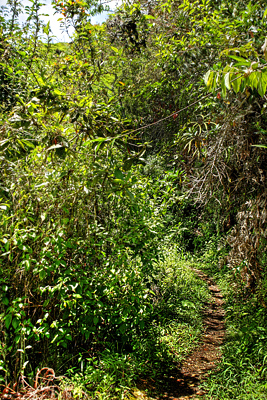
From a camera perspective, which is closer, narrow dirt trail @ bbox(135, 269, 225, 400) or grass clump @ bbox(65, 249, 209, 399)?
grass clump @ bbox(65, 249, 209, 399)

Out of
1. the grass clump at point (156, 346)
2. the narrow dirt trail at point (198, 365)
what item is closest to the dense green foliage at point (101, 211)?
the grass clump at point (156, 346)

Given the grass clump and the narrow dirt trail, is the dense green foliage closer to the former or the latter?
the grass clump

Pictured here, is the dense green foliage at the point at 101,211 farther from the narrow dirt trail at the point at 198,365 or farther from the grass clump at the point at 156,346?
the narrow dirt trail at the point at 198,365

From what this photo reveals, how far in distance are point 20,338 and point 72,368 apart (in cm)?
60

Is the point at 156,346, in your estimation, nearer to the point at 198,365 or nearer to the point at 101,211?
the point at 198,365

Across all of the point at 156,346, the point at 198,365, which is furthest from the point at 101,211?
the point at 198,365

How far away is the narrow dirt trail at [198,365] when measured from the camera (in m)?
3.14

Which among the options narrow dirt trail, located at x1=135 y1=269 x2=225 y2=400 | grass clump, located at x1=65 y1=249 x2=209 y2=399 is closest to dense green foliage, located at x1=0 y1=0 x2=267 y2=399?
grass clump, located at x1=65 y1=249 x2=209 y2=399

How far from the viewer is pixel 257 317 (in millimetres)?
4172

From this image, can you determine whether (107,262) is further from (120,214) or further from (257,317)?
(257,317)

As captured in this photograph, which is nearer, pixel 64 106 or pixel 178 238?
pixel 64 106

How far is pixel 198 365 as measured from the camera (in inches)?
149

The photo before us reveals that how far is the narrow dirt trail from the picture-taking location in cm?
314

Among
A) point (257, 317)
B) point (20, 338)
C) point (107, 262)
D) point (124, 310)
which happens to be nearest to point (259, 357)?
point (257, 317)
